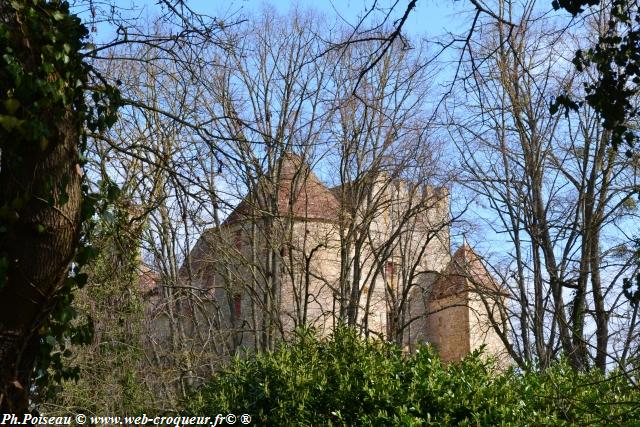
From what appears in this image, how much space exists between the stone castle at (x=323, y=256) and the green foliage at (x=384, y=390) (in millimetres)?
8417

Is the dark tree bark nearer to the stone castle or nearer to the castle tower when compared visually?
the stone castle

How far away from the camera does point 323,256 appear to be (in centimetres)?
2409

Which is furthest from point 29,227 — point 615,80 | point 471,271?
point 471,271

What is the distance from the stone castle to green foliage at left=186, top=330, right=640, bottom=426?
842 cm

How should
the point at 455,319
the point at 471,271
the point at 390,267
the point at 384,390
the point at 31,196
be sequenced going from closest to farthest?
1. the point at 31,196
2. the point at 384,390
3. the point at 471,271
4. the point at 390,267
5. the point at 455,319

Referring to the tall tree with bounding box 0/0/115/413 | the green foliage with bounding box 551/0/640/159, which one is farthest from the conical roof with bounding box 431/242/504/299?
the tall tree with bounding box 0/0/115/413

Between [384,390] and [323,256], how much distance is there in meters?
16.7

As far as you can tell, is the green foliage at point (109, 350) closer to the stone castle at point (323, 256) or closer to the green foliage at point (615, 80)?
the stone castle at point (323, 256)

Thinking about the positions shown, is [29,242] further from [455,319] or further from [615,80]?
[455,319]

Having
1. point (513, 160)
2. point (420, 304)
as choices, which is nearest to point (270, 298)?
point (513, 160)

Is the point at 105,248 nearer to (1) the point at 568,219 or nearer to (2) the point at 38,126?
(2) the point at 38,126

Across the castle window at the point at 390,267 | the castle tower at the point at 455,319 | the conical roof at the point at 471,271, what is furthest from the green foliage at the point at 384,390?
the castle window at the point at 390,267

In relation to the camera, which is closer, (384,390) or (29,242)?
(29,242)

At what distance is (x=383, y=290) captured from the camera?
1054 inches
